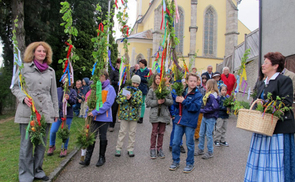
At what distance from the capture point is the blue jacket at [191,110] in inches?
190

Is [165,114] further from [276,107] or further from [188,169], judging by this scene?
[276,107]

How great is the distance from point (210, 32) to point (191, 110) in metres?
32.0

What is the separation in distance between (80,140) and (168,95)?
7.43 ft

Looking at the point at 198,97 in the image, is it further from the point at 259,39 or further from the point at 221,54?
the point at 221,54

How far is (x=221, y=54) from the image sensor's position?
112ft

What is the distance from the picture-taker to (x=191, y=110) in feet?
15.8

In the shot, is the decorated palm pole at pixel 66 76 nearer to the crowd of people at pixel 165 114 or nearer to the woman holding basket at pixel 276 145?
the crowd of people at pixel 165 114

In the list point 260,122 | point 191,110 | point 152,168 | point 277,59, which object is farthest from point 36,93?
point 277,59

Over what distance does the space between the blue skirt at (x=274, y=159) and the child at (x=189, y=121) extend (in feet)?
5.11

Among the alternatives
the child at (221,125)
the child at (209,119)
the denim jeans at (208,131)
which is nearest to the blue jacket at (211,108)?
the child at (209,119)

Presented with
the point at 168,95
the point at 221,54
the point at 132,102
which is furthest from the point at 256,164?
the point at 221,54

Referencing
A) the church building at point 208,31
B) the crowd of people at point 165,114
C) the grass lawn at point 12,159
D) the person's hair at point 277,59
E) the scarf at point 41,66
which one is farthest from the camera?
the church building at point 208,31

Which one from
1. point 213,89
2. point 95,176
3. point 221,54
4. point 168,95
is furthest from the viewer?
point 221,54

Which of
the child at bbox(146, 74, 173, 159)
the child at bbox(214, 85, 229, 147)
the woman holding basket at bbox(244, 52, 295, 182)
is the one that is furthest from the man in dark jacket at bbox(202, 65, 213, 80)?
the woman holding basket at bbox(244, 52, 295, 182)
